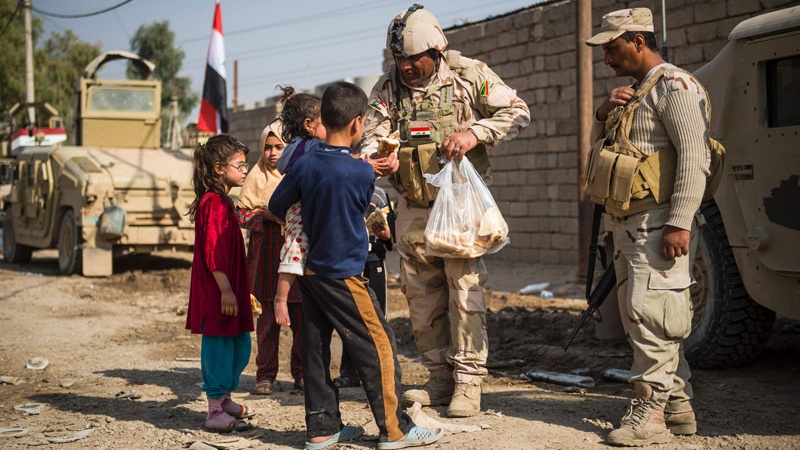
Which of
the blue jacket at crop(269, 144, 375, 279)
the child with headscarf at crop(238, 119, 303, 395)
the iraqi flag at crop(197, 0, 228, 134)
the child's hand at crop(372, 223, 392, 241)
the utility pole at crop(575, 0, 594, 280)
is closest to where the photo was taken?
the blue jacket at crop(269, 144, 375, 279)

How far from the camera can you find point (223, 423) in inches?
165

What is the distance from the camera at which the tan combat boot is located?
4227 mm

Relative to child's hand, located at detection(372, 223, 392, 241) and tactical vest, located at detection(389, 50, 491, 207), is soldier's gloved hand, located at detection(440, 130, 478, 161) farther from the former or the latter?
child's hand, located at detection(372, 223, 392, 241)

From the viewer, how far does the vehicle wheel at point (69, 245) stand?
451 inches

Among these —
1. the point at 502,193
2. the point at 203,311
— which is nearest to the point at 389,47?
the point at 203,311

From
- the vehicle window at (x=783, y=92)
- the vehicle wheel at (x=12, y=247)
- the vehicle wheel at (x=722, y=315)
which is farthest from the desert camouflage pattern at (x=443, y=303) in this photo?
the vehicle wheel at (x=12, y=247)

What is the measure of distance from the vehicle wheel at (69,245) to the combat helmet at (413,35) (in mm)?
8270

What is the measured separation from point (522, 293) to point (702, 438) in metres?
5.89

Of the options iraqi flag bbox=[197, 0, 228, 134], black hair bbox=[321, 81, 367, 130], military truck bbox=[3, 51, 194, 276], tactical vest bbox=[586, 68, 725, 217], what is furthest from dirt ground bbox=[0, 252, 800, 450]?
iraqi flag bbox=[197, 0, 228, 134]

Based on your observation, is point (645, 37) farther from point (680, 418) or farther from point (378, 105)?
point (680, 418)

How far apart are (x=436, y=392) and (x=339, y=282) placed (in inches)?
45.1

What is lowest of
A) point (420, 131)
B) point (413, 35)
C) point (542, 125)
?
point (420, 131)

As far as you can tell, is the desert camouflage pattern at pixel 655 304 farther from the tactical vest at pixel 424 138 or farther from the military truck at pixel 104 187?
the military truck at pixel 104 187

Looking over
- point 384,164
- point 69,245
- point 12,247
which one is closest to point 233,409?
point 384,164
